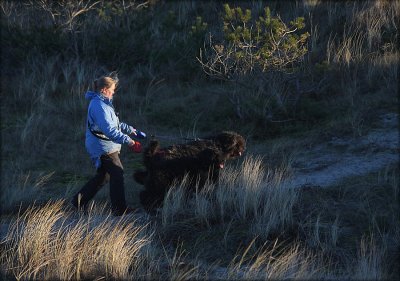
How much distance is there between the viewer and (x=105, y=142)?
855cm

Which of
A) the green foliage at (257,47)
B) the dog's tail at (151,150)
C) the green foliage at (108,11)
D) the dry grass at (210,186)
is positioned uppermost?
the green foliage at (108,11)

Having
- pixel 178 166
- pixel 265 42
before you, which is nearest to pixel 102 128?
pixel 178 166

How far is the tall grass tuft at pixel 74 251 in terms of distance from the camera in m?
6.86

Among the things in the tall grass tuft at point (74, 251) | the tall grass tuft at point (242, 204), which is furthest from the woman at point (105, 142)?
the tall grass tuft at point (74, 251)

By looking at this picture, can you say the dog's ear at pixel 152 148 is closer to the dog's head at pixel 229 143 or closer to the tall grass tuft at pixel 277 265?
the dog's head at pixel 229 143

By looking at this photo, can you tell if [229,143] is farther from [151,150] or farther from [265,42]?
[265,42]

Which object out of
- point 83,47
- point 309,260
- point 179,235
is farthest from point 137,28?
point 309,260

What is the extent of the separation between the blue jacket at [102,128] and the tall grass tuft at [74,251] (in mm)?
1074

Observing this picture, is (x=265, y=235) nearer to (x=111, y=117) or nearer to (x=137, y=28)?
(x=111, y=117)

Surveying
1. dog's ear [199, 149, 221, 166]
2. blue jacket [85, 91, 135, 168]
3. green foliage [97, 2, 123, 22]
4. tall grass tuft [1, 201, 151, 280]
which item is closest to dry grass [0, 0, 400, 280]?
tall grass tuft [1, 201, 151, 280]

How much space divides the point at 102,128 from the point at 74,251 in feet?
5.82

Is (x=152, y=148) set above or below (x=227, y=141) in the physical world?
above

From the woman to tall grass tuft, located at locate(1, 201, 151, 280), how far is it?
870 millimetres

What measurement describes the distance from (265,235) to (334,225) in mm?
749
